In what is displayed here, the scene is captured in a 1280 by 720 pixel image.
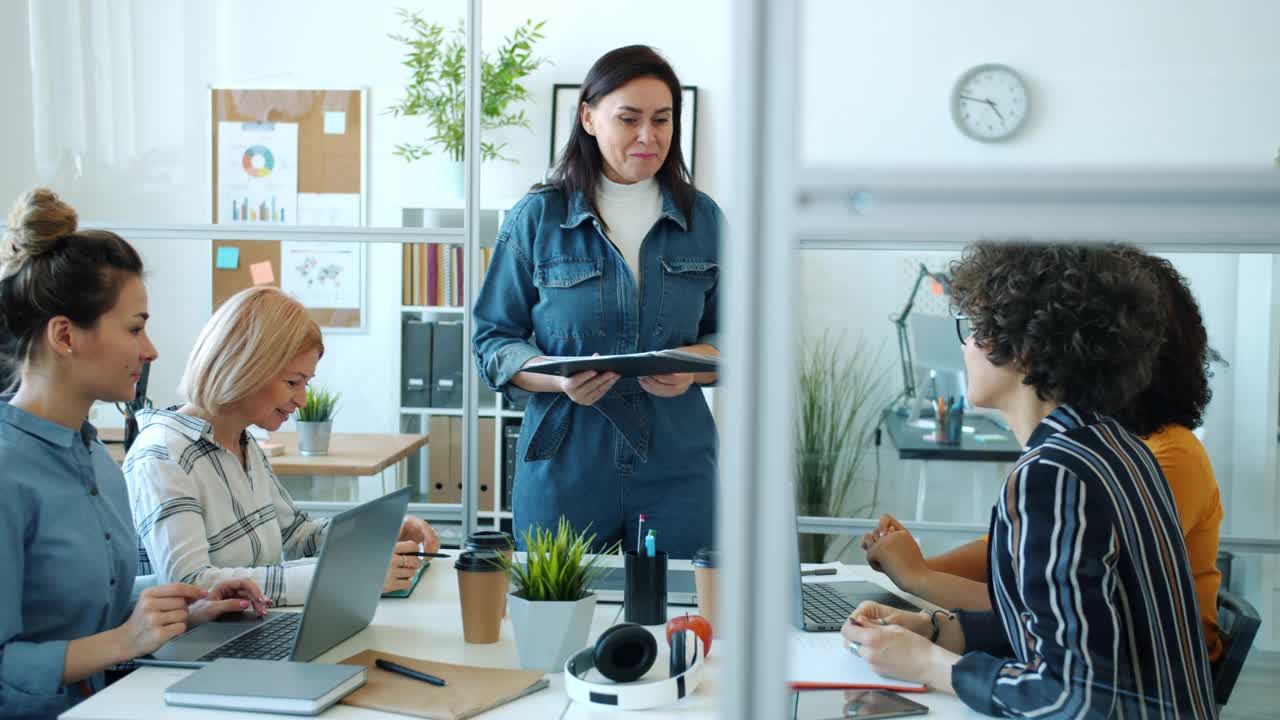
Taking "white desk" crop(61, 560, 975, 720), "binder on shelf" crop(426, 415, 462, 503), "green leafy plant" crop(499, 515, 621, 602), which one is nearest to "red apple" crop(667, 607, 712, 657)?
"white desk" crop(61, 560, 975, 720)

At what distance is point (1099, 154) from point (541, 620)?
37.2 inches

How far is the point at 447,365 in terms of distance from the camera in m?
3.24

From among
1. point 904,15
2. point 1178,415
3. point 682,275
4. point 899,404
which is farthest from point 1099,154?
point 682,275

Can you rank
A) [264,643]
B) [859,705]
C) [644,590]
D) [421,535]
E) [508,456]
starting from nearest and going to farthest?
[859,705] → [264,643] → [644,590] → [421,535] → [508,456]

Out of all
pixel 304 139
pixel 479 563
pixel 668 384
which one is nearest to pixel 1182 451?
pixel 668 384

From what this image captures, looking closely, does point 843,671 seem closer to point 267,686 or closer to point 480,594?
point 480,594

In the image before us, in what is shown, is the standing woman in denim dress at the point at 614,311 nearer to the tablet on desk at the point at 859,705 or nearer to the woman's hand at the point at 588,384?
the woman's hand at the point at 588,384

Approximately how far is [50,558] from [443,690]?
2.05 ft

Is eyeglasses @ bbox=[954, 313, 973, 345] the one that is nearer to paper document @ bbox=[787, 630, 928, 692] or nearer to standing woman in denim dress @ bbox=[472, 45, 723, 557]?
paper document @ bbox=[787, 630, 928, 692]

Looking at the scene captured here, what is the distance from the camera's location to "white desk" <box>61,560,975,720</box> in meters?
1.22

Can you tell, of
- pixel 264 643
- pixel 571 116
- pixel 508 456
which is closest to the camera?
pixel 264 643

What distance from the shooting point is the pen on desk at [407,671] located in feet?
4.31

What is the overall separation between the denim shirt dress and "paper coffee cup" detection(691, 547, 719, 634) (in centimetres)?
50

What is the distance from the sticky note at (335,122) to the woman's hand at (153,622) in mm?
1985
